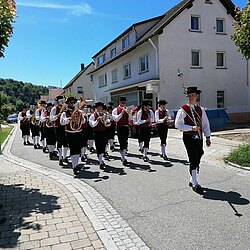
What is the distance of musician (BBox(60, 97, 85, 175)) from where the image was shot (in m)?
8.04

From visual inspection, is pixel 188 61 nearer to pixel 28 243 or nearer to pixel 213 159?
pixel 213 159

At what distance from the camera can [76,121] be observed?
8.09m

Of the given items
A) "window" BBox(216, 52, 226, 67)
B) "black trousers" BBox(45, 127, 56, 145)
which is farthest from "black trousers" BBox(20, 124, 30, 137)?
"window" BBox(216, 52, 226, 67)

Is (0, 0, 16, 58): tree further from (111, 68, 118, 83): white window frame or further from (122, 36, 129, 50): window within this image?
(111, 68, 118, 83): white window frame

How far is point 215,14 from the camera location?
77.8ft

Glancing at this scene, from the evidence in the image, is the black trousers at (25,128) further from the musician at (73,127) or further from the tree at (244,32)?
the tree at (244,32)

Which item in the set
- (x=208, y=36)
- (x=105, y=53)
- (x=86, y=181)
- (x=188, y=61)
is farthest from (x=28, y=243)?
(x=105, y=53)

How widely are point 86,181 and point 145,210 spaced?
2.48 metres

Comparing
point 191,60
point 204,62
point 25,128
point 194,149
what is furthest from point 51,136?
point 204,62

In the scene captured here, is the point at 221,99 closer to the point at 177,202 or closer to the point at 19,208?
the point at 177,202

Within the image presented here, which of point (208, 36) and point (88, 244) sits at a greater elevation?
point (208, 36)

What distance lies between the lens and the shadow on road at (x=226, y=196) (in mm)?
5305

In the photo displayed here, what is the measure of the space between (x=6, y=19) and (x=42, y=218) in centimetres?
356

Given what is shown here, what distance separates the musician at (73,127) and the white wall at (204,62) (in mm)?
13922
